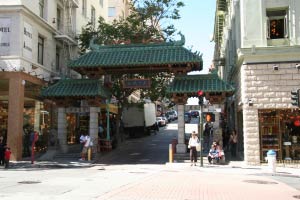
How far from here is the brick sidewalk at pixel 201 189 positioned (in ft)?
38.2

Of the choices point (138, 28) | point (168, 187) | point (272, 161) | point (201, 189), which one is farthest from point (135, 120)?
point (201, 189)

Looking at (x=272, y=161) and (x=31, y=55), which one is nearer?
(x=272, y=161)

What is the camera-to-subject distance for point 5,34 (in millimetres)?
25969

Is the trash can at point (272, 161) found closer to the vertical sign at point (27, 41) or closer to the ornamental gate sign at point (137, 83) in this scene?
the ornamental gate sign at point (137, 83)

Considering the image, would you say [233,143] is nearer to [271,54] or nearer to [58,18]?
[271,54]

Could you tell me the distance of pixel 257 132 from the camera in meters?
23.0

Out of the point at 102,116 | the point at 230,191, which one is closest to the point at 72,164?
the point at 230,191

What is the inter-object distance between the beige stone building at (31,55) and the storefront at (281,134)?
14448 millimetres

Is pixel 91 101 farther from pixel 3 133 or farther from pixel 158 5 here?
pixel 158 5

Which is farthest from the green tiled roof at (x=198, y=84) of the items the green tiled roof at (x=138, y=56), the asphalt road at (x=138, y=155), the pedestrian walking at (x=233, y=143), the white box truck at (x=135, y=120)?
the white box truck at (x=135, y=120)

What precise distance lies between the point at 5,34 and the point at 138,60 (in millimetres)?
8462

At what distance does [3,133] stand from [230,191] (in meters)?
21.2

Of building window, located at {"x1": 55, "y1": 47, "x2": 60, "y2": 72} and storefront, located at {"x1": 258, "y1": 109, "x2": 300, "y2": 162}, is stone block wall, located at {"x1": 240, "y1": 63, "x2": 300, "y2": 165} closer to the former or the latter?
storefront, located at {"x1": 258, "y1": 109, "x2": 300, "y2": 162}

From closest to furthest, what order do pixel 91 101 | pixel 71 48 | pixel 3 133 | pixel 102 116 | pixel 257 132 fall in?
pixel 257 132
pixel 91 101
pixel 3 133
pixel 71 48
pixel 102 116
